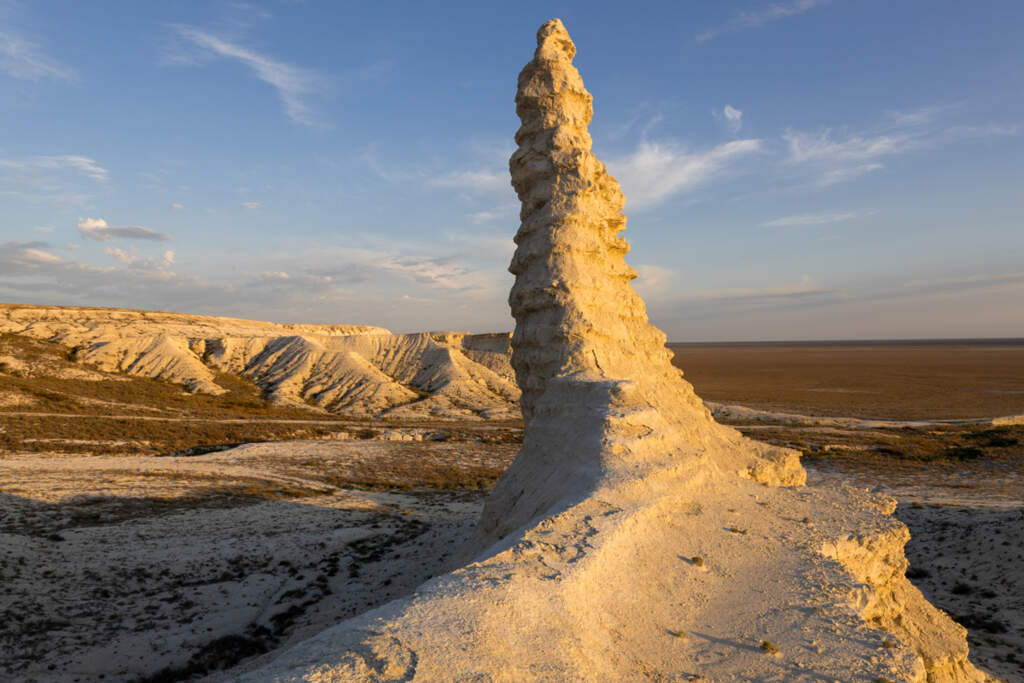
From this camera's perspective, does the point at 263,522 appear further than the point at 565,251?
Yes

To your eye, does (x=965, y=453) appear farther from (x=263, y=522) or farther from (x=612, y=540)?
(x=263, y=522)

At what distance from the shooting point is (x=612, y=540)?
6270mm

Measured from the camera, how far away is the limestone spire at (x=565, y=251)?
34.7ft

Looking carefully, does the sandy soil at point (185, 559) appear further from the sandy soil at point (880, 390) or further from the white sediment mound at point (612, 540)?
the sandy soil at point (880, 390)

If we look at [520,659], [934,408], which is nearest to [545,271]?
[520,659]

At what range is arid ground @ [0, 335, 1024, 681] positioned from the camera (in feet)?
33.7

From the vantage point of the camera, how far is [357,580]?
12.6m

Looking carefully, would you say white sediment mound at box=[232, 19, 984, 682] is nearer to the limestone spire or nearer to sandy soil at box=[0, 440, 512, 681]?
the limestone spire

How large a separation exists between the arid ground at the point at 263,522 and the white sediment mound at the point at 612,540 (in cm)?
428

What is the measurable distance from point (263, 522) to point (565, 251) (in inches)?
456

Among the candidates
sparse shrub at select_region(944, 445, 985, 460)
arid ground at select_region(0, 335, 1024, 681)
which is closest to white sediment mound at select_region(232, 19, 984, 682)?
arid ground at select_region(0, 335, 1024, 681)

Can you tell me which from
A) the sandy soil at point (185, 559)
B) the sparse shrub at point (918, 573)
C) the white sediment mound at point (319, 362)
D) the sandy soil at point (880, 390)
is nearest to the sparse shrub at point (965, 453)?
the sandy soil at point (880, 390)

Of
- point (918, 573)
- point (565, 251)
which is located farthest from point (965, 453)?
point (565, 251)

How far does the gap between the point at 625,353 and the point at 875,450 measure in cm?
2508
